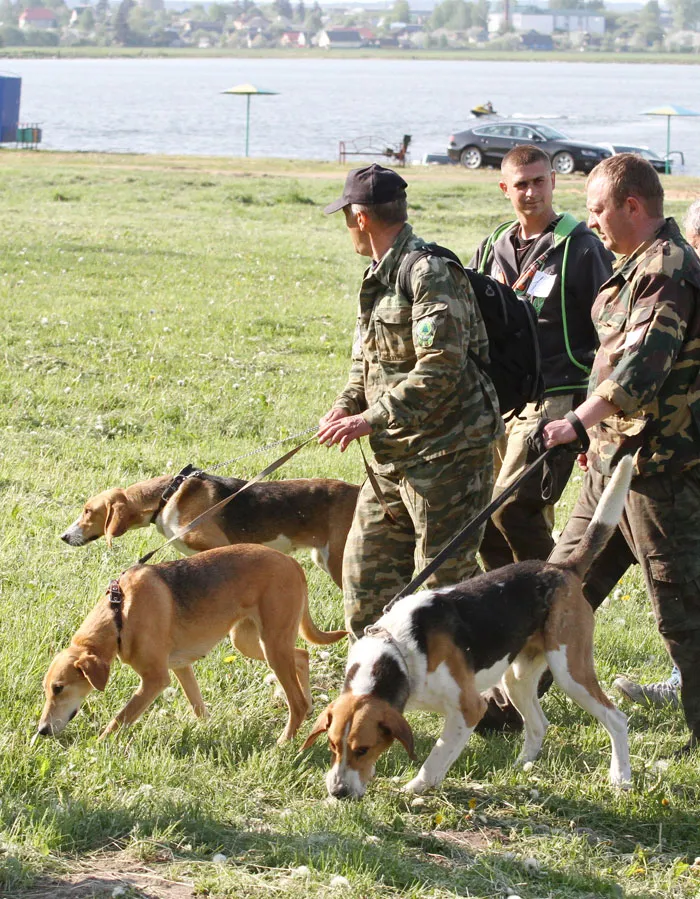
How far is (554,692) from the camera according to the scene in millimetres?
6113

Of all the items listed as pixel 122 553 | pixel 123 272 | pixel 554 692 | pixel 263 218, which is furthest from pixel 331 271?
pixel 554 692

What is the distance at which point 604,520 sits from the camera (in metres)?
5.21

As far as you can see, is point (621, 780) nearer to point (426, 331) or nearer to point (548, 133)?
point (426, 331)

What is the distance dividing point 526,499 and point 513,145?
127ft

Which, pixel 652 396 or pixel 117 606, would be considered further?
pixel 117 606

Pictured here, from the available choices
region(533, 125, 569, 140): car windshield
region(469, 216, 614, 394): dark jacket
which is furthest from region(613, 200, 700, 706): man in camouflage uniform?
region(533, 125, 569, 140): car windshield

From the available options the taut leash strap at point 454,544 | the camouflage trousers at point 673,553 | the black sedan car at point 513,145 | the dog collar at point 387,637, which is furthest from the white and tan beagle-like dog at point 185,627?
the black sedan car at point 513,145

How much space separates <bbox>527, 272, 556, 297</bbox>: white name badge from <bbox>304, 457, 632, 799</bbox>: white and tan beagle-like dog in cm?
152

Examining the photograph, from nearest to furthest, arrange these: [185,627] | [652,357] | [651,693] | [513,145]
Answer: [652,357], [185,627], [651,693], [513,145]

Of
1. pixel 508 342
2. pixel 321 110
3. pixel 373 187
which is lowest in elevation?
pixel 508 342

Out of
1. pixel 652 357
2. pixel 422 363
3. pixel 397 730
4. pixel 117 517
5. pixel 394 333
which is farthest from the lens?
pixel 117 517

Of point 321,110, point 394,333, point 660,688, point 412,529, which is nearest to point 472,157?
point 660,688

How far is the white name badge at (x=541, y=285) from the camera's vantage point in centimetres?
630

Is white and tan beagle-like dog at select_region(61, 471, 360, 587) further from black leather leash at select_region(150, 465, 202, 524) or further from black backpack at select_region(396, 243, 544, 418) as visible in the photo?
black backpack at select_region(396, 243, 544, 418)
